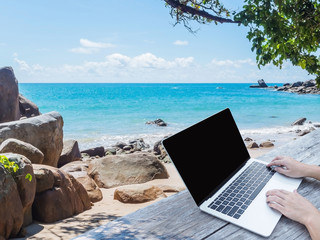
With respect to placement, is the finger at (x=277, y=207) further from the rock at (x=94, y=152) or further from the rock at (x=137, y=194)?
the rock at (x=94, y=152)

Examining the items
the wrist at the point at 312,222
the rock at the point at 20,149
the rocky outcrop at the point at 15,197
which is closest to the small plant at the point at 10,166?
the rocky outcrop at the point at 15,197

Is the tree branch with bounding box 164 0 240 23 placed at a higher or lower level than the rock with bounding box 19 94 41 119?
higher

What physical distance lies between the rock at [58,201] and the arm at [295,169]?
152 inches

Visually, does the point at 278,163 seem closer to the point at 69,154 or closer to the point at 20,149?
the point at 20,149

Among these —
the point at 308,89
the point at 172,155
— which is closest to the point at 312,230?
the point at 172,155

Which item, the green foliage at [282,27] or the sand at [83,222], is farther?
the sand at [83,222]

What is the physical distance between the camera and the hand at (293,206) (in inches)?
46.2

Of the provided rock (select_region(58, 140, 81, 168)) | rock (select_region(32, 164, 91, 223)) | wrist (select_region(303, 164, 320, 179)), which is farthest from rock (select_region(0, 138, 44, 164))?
wrist (select_region(303, 164, 320, 179))

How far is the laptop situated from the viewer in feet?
3.97

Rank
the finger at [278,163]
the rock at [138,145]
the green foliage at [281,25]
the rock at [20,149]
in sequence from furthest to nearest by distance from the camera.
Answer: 1. the rock at [138,145]
2. the rock at [20,149]
3. the green foliage at [281,25]
4. the finger at [278,163]

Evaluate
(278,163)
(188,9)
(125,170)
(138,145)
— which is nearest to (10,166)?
(188,9)

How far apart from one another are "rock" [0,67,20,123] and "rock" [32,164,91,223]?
641cm

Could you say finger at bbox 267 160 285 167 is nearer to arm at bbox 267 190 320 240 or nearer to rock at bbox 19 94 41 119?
arm at bbox 267 190 320 240

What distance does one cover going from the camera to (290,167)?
1.67m
